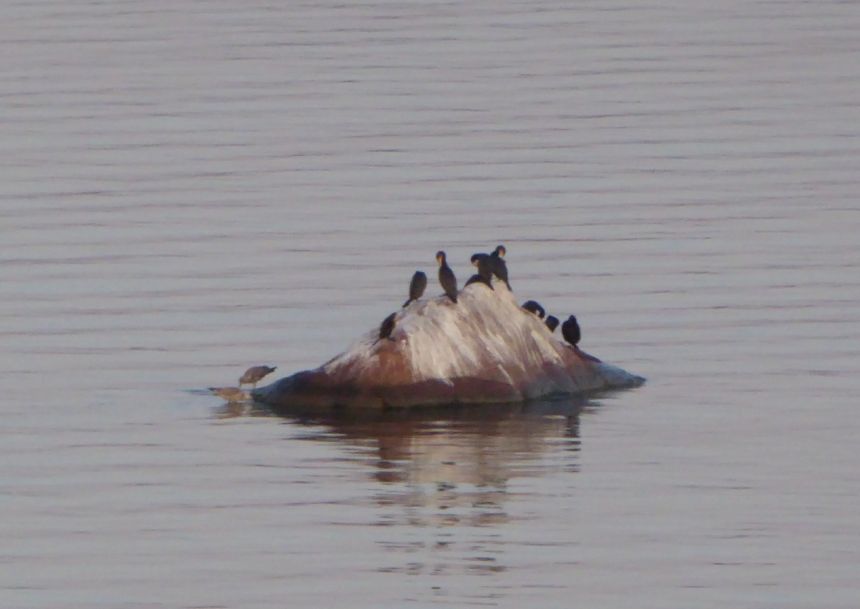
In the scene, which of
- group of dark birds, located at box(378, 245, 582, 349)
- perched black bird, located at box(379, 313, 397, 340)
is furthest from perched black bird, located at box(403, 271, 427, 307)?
perched black bird, located at box(379, 313, 397, 340)

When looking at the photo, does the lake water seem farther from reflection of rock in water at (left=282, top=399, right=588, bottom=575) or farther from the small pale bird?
the small pale bird

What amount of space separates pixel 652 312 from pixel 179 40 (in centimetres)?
3622

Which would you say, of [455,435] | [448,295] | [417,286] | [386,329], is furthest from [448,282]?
[455,435]

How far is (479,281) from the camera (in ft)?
84.9

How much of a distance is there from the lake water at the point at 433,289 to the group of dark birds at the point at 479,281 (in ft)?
2.82

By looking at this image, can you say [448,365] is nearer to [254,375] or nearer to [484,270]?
[484,270]

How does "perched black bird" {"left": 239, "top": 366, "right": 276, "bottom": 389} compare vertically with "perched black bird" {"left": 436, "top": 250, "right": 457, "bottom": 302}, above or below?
below

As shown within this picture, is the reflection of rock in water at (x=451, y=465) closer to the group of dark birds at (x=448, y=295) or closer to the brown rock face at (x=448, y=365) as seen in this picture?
the brown rock face at (x=448, y=365)

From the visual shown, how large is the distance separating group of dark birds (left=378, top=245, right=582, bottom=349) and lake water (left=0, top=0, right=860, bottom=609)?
2.82 feet

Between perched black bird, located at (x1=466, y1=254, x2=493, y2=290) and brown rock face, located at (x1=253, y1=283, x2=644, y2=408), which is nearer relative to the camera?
brown rock face, located at (x1=253, y1=283, x2=644, y2=408)

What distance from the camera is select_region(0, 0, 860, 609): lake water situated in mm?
18688

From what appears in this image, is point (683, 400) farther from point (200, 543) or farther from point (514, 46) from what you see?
point (514, 46)

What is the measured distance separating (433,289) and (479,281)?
648 cm

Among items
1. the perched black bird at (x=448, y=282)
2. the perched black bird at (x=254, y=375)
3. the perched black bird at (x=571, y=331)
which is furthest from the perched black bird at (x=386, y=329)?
the perched black bird at (x=571, y=331)
